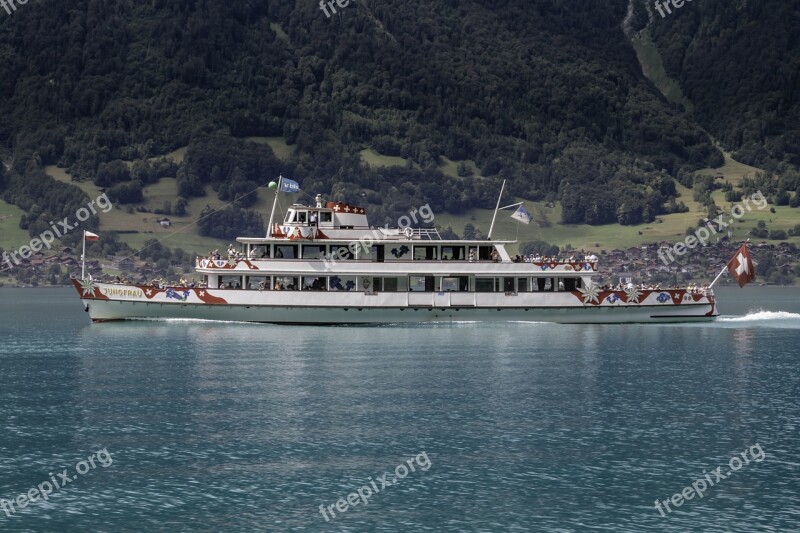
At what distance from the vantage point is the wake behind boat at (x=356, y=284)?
82438 mm

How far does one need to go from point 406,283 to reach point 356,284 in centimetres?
384

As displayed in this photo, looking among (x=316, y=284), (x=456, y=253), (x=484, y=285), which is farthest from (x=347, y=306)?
(x=484, y=285)

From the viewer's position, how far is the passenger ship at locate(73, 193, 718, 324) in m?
82.4

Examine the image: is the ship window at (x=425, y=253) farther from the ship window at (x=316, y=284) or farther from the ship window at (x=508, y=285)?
the ship window at (x=316, y=284)

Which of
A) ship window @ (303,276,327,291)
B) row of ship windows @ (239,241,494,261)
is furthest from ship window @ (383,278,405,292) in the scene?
ship window @ (303,276,327,291)

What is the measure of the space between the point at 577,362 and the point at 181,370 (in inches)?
881

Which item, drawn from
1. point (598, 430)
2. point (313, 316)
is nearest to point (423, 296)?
point (313, 316)

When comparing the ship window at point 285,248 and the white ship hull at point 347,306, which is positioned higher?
the ship window at point 285,248

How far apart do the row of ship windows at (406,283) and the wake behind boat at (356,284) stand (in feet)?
0.25

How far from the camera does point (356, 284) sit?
274ft

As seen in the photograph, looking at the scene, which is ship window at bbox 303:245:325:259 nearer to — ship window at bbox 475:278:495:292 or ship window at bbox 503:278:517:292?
ship window at bbox 475:278:495:292

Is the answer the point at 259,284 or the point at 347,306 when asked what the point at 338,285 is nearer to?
the point at 347,306

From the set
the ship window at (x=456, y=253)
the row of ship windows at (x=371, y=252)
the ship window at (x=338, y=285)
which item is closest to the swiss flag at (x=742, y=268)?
the row of ship windows at (x=371, y=252)

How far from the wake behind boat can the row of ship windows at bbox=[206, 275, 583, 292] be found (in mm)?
77
